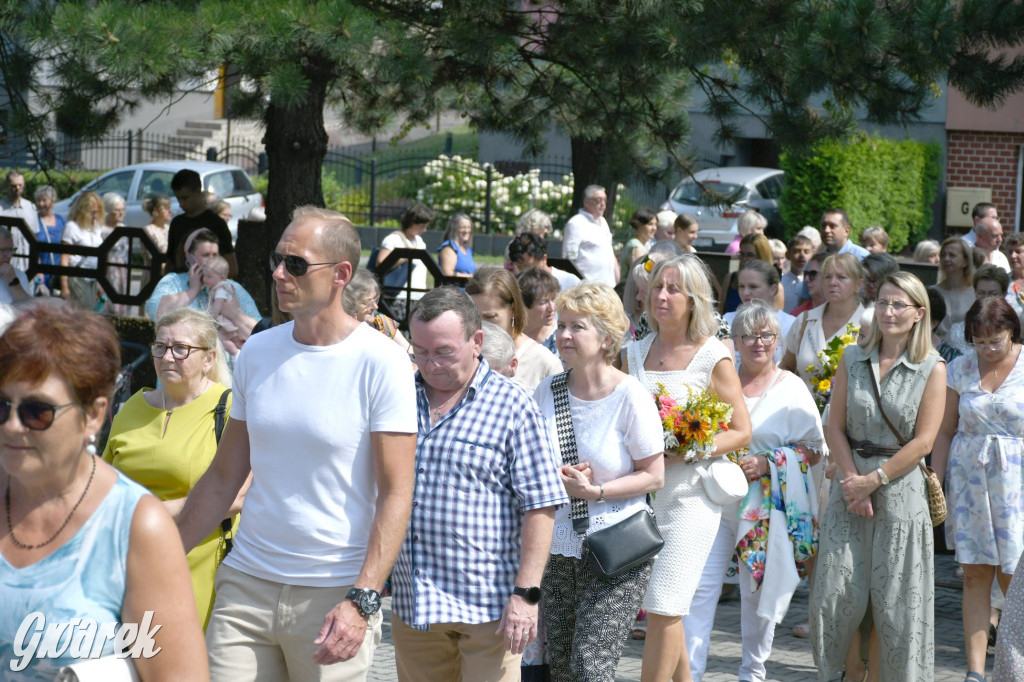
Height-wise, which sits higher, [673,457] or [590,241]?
[590,241]

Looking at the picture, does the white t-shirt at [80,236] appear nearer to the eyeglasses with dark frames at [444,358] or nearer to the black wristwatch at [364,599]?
the eyeglasses with dark frames at [444,358]

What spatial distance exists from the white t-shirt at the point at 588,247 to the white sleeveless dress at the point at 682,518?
622cm

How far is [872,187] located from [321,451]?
2173 cm

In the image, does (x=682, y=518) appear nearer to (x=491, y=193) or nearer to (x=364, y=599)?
(x=364, y=599)

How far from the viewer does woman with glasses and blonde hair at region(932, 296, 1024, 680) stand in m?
6.25

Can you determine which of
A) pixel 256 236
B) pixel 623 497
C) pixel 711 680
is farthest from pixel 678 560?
pixel 256 236

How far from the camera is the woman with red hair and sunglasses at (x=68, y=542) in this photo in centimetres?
252

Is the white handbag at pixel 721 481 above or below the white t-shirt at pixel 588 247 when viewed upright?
below

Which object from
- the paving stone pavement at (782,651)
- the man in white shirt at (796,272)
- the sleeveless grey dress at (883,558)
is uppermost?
the man in white shirt at (796,272)

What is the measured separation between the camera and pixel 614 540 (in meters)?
4.67

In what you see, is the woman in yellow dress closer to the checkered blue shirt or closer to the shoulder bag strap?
the shoulder bag strap

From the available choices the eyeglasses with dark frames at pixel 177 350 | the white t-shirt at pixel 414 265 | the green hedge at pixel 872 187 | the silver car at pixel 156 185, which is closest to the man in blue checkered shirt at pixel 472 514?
the eyeglasses with dark frames at pixel 177 350

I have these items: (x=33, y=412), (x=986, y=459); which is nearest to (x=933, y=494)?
(x=986, y=459)

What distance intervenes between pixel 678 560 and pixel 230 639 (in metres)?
2.27
